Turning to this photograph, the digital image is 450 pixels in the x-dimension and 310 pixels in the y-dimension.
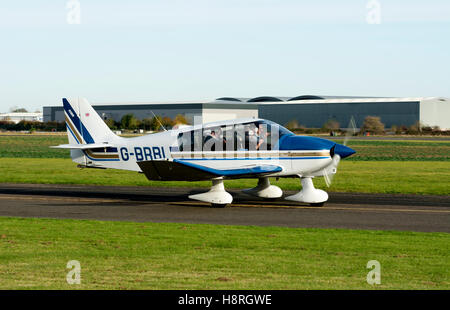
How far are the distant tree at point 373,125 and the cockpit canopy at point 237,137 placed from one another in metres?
98.0

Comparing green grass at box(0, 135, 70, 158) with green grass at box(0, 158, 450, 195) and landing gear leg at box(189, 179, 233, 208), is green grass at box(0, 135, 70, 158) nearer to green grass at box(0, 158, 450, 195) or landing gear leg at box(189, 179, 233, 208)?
green grass at box(0, 158, 450, 195)

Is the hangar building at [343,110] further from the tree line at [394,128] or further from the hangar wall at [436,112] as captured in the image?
the tree line at [394,128]

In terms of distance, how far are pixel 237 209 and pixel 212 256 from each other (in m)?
7.13

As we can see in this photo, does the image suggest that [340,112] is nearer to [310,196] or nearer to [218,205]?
[310,196]

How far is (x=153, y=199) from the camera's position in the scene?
65.9 feet

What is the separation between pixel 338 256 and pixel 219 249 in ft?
7.12

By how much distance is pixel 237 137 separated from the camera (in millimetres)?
17938

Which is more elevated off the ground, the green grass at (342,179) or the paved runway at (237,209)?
the green grass at (342,179)

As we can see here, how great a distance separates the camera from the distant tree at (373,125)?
371ft

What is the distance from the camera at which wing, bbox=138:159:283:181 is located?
16812 mm

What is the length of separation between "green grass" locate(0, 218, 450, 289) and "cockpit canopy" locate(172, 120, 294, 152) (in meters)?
4.54

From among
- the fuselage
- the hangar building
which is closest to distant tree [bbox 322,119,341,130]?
the hangar building

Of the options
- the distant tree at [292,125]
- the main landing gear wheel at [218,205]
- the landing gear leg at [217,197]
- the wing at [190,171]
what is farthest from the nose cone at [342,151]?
the distant tree at [292,125]

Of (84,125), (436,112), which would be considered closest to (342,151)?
(84,125)
